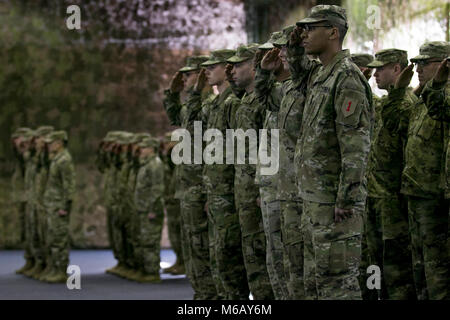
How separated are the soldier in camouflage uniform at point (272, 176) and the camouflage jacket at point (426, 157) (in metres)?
0.98

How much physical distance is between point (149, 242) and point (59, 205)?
3.67 ft

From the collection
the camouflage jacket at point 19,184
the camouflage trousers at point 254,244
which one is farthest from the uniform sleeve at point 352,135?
the camouflage jacket at point 19,184

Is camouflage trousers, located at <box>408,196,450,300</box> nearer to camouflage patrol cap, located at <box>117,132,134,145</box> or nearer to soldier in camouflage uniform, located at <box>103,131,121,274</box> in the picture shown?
camouflage patrol cap, located at <box>117,132,134,145</box>

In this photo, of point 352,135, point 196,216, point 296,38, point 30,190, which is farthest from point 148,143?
point 352,135

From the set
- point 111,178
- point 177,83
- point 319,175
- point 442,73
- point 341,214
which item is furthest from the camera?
point 111,178

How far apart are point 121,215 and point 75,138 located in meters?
4.35

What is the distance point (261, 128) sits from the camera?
6586 mm

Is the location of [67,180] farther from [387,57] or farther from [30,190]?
[387,57]

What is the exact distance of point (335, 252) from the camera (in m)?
4.75

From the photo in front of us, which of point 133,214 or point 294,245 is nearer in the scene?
point 294,245

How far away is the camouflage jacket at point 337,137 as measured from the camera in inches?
186

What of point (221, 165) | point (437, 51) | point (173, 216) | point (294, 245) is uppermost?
point (437, 51)

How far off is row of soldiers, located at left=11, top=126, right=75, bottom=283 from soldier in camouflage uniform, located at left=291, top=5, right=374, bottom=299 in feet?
19.9
